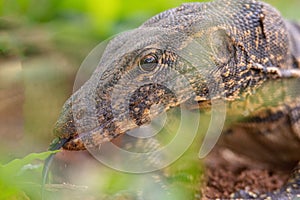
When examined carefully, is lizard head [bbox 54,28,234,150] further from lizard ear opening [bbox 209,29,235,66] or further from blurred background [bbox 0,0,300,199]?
blurred background [bbox 0,0,300,199]

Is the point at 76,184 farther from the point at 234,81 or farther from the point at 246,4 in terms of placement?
the point at 246,4

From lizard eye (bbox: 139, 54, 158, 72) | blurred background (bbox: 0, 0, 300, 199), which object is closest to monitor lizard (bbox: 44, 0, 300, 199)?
lizard eye (bbox: 139, 54, 158, 72)

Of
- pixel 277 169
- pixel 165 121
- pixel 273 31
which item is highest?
pixel 273 31

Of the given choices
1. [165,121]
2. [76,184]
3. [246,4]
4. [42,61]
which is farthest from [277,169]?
[42,61]

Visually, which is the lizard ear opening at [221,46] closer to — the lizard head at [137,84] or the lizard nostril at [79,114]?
the lizard head at [137,84]

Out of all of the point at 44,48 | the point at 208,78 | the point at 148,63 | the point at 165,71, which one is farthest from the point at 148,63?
the point at 44,48

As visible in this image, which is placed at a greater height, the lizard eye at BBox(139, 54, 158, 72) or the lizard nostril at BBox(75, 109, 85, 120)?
the lizard eye at BBox(139, 54, 158, 72)
